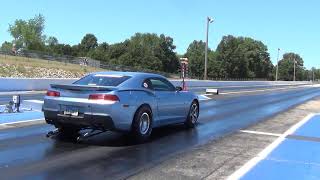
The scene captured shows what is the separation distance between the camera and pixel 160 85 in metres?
12.2

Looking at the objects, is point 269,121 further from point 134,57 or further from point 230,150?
point 134,57

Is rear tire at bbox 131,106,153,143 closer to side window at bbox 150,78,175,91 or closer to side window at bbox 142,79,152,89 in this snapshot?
side window at bbox 142,79,152,89

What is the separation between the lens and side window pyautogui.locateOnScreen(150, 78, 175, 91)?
1186 centimetres

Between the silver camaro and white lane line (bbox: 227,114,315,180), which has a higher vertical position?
the silver camaro

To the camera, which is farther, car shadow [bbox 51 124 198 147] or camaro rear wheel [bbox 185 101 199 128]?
camaro rear wheel [bbox 185 101 199 128]

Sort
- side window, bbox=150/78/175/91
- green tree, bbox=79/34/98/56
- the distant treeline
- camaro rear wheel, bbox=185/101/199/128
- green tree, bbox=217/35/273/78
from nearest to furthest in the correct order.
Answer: side window, bbox=150/78/175/91 < camaro rear wheel, bbox=185/101/199/128 < the distant treeline < green tree, bbox=217/35/273/78 < green tree, bbox=79/34/98/56

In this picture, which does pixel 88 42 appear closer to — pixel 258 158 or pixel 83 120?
pixel 83 120

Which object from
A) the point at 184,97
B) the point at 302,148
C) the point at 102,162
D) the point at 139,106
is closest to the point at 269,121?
the point at 184,97

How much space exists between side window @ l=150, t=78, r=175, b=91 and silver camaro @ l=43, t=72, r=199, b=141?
2 cm

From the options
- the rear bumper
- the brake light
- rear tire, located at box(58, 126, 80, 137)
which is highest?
the brake light

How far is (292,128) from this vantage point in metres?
14.8

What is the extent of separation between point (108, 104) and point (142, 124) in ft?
3.97

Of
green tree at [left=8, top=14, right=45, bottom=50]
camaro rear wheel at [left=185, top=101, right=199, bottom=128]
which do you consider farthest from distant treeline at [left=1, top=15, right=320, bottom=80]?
camaro rear wheel at [left=185, top=101, right=199, bottom=128]

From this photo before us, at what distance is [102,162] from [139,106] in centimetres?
249
